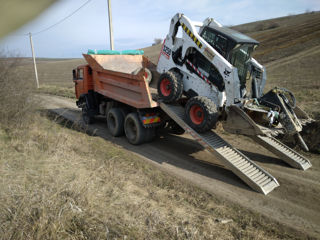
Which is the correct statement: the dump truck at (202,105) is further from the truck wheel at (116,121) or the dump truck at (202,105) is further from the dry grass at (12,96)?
the dry grass at (12,96)

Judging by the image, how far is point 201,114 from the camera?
5.87 meters

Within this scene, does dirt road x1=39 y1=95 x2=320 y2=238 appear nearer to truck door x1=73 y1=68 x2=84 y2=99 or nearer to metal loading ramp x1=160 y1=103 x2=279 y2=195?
metal loading ramp x1=160 y1=103 x2=279 y2=195

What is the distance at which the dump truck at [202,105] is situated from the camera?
17.7ft

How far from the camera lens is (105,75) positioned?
320 inches

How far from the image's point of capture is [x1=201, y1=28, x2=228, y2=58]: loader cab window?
5.96m

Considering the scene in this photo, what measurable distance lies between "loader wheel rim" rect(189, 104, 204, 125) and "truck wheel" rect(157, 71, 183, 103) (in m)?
0.66

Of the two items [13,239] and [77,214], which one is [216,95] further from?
[13,239]

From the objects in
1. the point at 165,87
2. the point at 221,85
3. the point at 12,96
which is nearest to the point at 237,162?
the point at 221,85

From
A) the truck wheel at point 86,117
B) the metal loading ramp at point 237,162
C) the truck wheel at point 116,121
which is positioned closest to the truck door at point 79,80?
the truck wheel at point 86,117

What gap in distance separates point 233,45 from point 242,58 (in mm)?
705

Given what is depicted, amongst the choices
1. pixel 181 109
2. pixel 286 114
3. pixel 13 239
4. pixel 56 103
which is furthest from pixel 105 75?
pixel 56 103

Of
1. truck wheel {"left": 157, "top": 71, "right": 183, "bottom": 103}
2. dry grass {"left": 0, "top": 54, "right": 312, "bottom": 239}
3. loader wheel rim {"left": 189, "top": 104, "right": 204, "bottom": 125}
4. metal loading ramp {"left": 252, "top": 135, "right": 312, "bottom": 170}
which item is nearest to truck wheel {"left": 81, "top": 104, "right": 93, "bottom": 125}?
dry grass {"left": 0, "top": 54, "right": 312, "bottom": 239}

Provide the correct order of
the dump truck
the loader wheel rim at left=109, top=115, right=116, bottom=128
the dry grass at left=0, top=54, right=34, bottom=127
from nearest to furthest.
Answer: the dump truck
the dry grass at left=0, top=54, right=34, bottom=127
the loader wheel rim at left=109, top=115, right=116, bottom=128

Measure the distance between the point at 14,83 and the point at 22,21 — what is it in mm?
7762
